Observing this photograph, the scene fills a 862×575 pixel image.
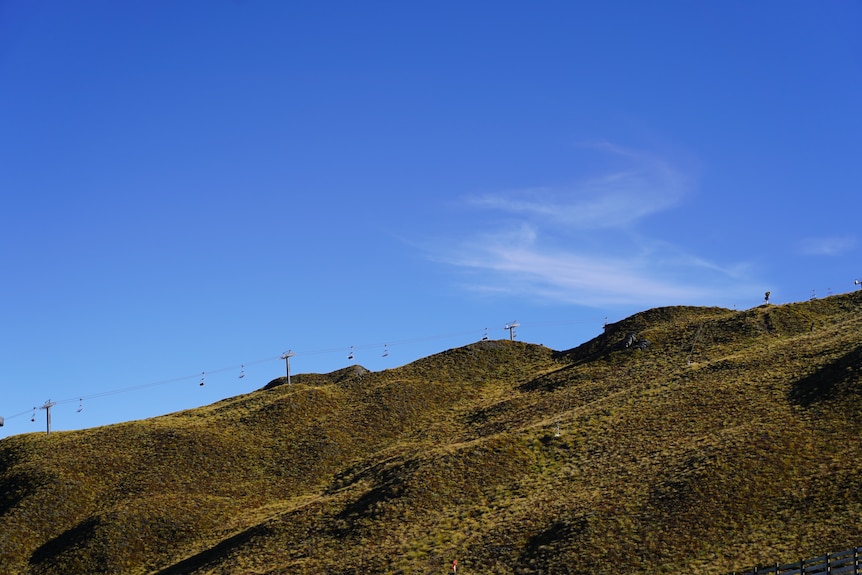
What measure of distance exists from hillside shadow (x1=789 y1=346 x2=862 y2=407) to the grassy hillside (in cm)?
20

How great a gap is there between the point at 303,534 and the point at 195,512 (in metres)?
13.5

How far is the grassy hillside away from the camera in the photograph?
52.3 metres

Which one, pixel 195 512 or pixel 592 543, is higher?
pixel 195 512

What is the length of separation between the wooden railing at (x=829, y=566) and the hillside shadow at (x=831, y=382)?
29016 millimetres

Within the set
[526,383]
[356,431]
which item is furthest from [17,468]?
[526,383]

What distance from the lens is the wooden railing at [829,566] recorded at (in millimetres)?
35094

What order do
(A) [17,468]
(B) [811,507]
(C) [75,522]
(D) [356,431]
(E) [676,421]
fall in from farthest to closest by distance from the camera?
(D) [356,431]
(A) [17,468]
(C) [75,522]
(E) [676,421]
(B) [811,507]

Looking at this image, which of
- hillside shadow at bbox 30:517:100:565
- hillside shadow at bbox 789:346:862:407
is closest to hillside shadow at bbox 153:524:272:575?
hillside shadow at bbox 30:517:100:565

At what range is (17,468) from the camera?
82.8m

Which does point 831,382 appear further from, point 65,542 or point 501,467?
point 65,542

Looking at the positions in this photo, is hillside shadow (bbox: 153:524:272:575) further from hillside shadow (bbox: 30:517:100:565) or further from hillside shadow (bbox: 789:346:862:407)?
hillside shadow (bbox: 789:346:862:407)

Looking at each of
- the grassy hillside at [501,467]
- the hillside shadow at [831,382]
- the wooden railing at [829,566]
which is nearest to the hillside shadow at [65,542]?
the grassy hillside at [501,467]

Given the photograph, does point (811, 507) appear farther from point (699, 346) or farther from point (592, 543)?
point (699, 346)

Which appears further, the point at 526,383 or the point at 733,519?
the point at 526,383
